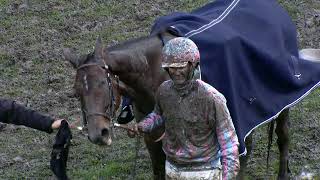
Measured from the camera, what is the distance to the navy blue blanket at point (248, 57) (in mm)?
5371

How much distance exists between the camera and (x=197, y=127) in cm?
428

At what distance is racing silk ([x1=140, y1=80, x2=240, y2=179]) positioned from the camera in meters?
4.16

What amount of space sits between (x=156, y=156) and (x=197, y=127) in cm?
136

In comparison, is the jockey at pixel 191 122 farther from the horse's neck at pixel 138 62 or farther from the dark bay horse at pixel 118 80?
the horse's neck at pixel 138 62

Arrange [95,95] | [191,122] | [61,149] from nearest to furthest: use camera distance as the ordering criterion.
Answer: [191,122], [95,95], [61,149]

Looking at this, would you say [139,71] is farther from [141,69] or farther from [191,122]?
[191,122]

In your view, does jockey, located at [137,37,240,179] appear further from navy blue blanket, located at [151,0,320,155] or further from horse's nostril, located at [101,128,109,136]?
navy blue blanket, located at [151,0,320,155]

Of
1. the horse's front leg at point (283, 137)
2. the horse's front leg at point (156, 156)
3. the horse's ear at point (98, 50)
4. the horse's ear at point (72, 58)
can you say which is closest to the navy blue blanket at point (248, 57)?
Answer: the horse's front leg at point (283, 137)

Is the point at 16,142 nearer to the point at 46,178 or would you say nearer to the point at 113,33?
the point at 46,178

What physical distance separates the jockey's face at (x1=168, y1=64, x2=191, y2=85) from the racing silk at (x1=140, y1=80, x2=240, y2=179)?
96 millimetres

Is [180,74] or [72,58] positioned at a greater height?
[180,74]

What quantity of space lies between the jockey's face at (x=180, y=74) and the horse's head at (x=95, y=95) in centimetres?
70

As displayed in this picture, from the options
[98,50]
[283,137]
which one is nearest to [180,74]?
[98,50]

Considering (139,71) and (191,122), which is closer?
(191,122)
